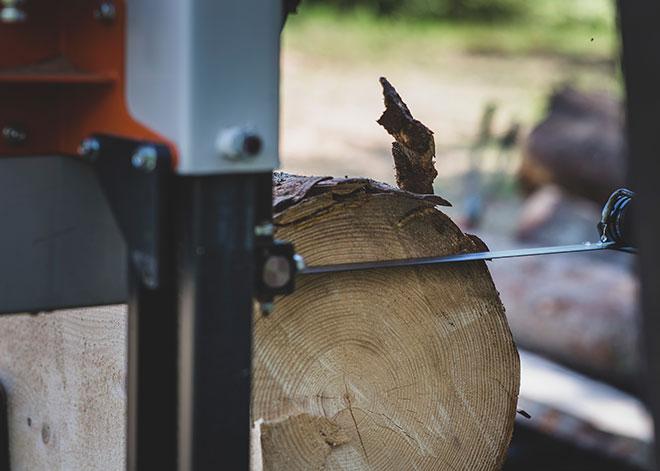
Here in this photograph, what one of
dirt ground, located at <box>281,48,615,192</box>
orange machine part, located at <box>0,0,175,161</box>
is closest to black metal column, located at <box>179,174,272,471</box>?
orange machine part, located at <box>0,0,175,161</box>

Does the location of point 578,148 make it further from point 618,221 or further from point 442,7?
point 442,7

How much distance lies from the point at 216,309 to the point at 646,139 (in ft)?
1.76

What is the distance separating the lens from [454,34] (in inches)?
480

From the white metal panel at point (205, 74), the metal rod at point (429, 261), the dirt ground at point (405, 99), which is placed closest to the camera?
the white metal panel at point (205, 74)

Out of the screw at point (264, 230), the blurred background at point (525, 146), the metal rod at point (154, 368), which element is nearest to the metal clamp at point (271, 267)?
the screw at point (264, 230)

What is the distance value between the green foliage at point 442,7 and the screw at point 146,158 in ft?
37.0

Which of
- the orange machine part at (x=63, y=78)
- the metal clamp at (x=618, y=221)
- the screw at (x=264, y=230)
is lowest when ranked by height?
the metal clamp at (x=618, y=221)

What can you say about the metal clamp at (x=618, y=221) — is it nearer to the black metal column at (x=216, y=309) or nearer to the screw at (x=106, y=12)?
the black metal column at (x=216, y=309)

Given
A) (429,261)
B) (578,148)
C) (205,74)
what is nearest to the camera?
(205,74)

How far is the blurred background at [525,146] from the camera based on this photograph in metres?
3.95

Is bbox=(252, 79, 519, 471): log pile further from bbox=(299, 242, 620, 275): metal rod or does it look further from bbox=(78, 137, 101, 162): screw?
bbox=(78, 137, 101, 162): screw

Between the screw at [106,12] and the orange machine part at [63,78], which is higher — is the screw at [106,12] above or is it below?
above

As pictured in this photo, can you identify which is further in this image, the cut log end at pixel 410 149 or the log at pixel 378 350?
the cut log end at pixel 410 149

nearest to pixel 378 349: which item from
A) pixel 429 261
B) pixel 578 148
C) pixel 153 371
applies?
pixel 429 261
